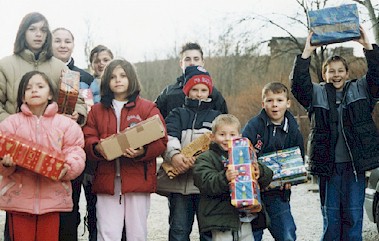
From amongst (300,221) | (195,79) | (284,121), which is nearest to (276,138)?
(284,121)

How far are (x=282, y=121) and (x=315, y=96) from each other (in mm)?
492

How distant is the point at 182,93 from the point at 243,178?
1.56 meters

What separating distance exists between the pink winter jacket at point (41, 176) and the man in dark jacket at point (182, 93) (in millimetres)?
1443

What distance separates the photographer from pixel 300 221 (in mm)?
9430

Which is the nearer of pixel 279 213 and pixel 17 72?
pixel 17 72

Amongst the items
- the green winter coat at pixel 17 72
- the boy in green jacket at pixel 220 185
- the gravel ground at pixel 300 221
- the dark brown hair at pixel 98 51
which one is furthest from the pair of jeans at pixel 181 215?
the gravel ground at pixel 300 221

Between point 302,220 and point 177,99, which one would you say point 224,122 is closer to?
point 177,99

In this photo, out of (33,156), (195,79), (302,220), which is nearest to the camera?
(33,156)

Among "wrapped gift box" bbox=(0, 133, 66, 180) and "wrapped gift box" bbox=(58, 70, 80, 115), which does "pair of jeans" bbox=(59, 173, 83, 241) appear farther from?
"wrapped gift box" bbox=(58, 70, 80, 115)

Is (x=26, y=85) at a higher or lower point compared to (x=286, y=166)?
higher

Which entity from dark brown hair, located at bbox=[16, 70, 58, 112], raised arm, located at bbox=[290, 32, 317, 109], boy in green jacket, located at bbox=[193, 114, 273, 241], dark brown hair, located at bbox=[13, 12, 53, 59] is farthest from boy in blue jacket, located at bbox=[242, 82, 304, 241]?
dark brown hair, located at bbox=[13, 12, 53, 59]

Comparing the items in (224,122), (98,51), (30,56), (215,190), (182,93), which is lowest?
(215,190)

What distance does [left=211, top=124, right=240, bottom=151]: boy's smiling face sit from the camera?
14.7 feet

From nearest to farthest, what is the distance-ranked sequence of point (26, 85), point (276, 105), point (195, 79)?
1. point (26, 85)
2. point (276, 105)
3. point (195, 79)
